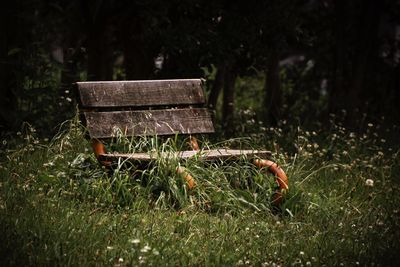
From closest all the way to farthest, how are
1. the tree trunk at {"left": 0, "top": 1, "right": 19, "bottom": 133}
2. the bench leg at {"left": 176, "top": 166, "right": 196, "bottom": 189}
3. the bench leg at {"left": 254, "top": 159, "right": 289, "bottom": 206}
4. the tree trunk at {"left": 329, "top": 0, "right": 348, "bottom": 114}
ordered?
1. the bench leg at {"left": 176, "top": 166, "right": 196, "bottom": 189}
2. the bench leg at {"left": 254, "top": 159, "right": 289, "bottom": 206}
3. the tree trunk at {"left": 0, "top": 1, "right": 19, "bottom": 133}
4. the tree trunk at {"left": 329, "top": 0, "right": 348, "bottom": 114}

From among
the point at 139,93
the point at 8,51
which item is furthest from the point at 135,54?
the point at 139,93

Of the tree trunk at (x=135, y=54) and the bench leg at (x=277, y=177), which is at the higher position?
the tree trunk at (x=135, y=54)

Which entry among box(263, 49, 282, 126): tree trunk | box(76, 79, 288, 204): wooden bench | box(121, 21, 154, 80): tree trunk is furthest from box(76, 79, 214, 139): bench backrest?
box(263, 49, 282, 126): tree trunk

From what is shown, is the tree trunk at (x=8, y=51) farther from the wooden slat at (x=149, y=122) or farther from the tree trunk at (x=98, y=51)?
the wooden slat at (x=149, y=122)

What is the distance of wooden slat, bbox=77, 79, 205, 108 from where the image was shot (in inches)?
228

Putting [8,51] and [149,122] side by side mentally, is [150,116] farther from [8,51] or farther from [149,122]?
[8,51]

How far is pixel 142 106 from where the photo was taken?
6.15 meters

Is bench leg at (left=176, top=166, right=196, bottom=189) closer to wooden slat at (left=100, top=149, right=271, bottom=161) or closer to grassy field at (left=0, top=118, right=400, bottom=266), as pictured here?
grassy field at (left=0, top=118, right=400, bottom=266)

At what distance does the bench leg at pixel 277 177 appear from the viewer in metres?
5.68

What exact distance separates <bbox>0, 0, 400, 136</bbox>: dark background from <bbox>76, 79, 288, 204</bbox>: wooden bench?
977 millimetres

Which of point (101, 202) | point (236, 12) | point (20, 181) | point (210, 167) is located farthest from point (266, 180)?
point (236, 12)

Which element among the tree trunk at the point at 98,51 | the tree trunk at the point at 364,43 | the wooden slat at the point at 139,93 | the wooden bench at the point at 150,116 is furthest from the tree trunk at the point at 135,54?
the tree trunk at the point at 364,43

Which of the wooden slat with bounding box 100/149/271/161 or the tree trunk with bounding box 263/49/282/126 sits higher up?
the wooden slat with bounding box 100/149/271/161

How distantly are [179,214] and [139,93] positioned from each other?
137cm
